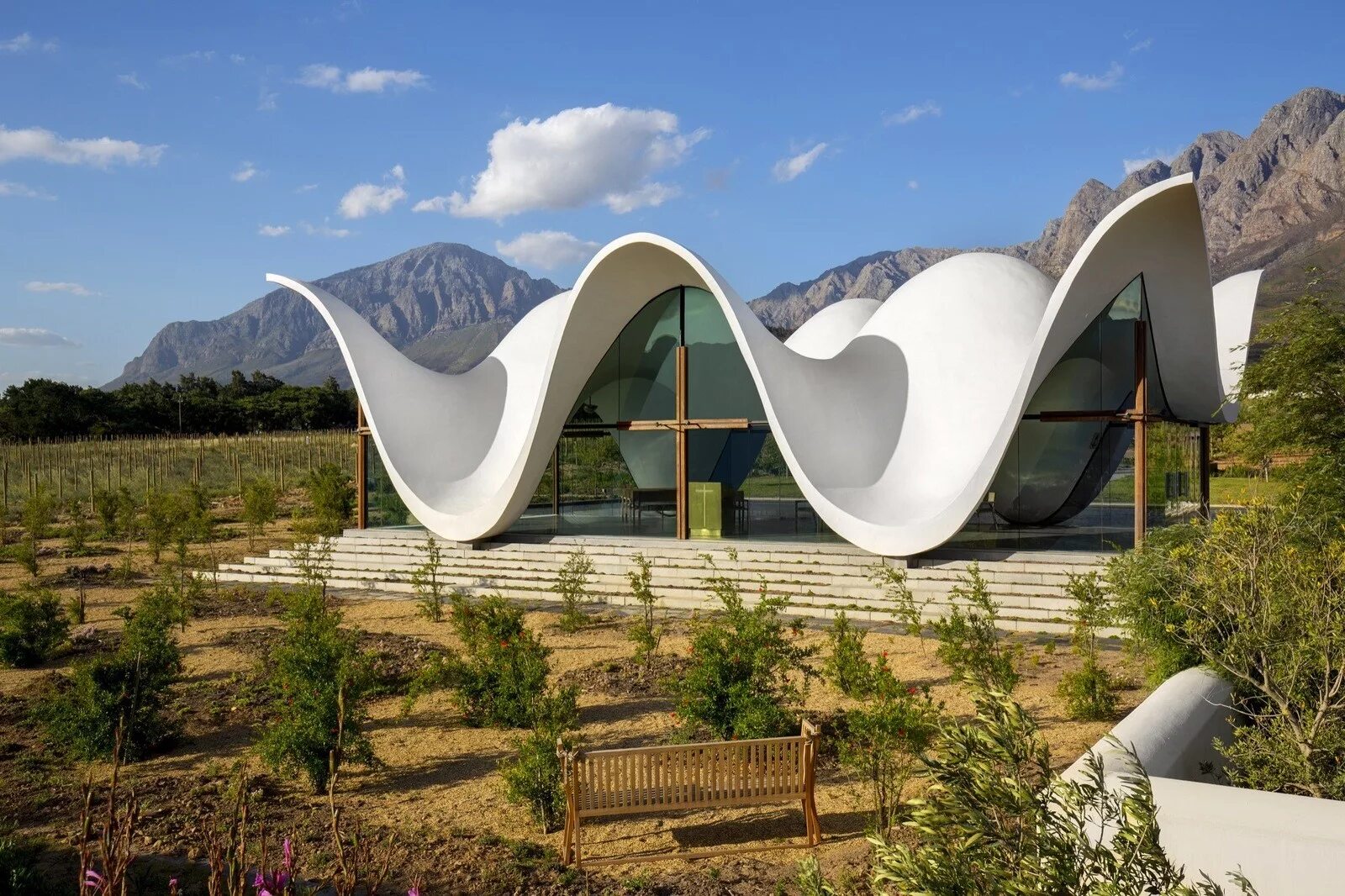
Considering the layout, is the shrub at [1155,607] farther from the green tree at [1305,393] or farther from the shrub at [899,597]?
the green tree at [1305,393]

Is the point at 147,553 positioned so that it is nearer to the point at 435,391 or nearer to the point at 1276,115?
the point at 435,391

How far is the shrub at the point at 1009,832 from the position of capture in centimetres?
282

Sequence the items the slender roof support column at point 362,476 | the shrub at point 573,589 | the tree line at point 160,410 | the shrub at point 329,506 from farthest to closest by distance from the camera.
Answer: the tree line at point 160,410 < the slender roof support column at point 362,476 < the shrub at point 329,506 < the shrub at point 573,589

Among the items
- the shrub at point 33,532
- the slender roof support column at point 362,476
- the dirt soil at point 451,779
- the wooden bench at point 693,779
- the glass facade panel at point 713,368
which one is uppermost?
the glass facade panel at point 713,368

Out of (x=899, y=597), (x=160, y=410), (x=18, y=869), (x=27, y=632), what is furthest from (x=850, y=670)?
(x=160, y=410)

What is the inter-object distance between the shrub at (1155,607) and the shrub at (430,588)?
Answer: 9.17 meters

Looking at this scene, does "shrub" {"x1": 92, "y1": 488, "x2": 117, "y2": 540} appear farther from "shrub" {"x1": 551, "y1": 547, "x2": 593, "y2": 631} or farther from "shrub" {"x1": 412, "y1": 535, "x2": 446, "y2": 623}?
"shrub" {"x1": 551, "y1": 547, "x2": 593, "y2": 631}

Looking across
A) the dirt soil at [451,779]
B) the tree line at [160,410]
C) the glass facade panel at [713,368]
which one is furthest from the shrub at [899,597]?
the tree line at [160,410]

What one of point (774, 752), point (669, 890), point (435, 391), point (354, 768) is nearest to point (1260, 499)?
point (774, 752)

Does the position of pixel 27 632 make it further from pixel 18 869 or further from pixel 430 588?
pixel 18 869

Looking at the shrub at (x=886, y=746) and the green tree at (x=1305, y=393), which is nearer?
the shrub at (x=886, y=746)

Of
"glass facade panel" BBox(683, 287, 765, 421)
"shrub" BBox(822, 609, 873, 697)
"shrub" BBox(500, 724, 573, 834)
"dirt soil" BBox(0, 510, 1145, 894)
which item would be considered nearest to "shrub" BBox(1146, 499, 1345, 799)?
"dirt soil" BBox(0, 510, 1145, 894)

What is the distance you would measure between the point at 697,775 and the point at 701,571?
31.7 ft

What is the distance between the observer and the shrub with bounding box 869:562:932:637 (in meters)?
11.8
